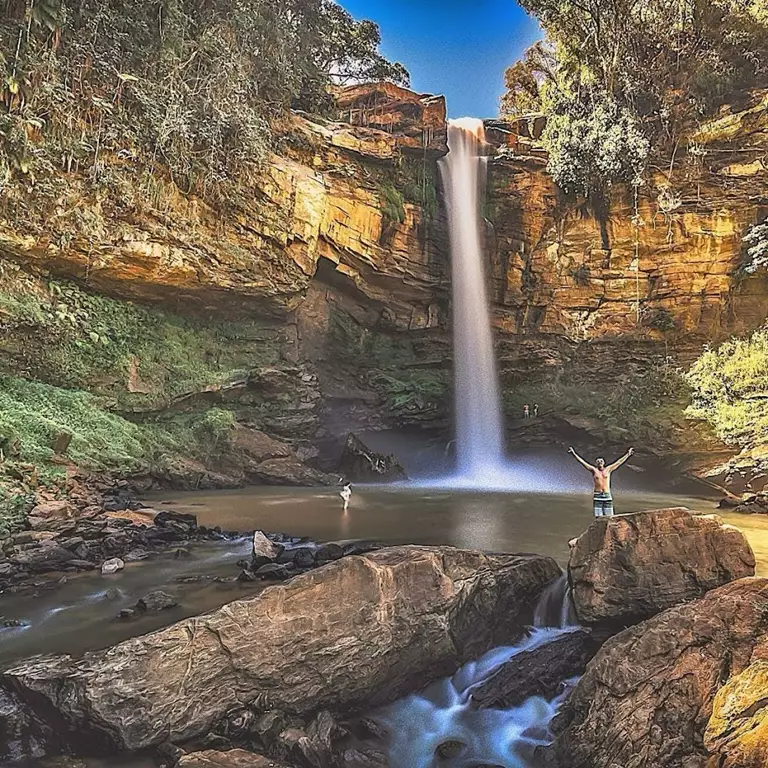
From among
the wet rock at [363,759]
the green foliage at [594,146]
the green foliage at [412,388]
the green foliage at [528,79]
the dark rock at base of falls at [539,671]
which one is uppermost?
the green foliage at [528,79]

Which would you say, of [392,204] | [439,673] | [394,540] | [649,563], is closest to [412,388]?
[392,204]

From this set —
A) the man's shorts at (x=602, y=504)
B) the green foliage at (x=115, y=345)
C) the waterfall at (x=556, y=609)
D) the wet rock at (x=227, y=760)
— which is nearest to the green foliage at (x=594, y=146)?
the green foliage at (x=115, y=345)

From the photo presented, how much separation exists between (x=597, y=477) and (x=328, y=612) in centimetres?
566

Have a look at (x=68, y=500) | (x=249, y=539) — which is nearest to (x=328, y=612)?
(x=249, y=539)

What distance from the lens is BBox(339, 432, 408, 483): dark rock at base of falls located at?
1775cm

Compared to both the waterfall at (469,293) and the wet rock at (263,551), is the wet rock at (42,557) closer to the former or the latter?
the wet rock at (263,551)

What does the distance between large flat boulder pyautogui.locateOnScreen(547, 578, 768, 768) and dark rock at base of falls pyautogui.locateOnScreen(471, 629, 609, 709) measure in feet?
1.42

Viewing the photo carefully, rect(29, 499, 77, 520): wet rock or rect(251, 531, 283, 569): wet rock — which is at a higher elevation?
rect(29, 499, 77, 520): wet rock

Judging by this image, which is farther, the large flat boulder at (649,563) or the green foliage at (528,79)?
the green foliage at (528,79)

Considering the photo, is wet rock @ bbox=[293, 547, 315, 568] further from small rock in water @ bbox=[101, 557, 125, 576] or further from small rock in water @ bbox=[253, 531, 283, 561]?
small rock in water @ bbox=[101, 557, 125, 576]

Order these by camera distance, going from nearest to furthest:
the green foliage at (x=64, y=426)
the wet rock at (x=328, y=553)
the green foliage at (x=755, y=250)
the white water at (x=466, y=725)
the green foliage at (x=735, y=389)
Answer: the white water at (x=466, y=725) < the wet rock at (x=328, y=553) < the green foliage at (x=64, y=426) < the green foliage at (x=735, y=389) < the green foliage at (x=755, y=250)

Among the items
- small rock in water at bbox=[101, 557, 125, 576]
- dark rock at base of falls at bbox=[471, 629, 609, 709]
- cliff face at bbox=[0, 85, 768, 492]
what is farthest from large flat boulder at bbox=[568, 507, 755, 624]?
cliff face at bbox=[0, 85, 768, 492]

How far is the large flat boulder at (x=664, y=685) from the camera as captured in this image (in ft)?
11.1

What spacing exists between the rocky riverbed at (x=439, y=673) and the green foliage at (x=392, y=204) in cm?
1626
